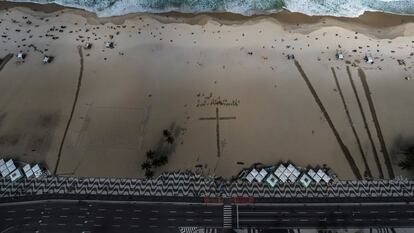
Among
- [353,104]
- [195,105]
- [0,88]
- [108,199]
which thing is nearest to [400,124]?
[353,104]

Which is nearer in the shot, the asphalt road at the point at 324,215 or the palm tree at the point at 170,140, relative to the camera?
the asphalt road at the point at 324,215

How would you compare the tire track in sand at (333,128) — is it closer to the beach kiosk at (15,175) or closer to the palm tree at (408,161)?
the palm tree at (408,161)

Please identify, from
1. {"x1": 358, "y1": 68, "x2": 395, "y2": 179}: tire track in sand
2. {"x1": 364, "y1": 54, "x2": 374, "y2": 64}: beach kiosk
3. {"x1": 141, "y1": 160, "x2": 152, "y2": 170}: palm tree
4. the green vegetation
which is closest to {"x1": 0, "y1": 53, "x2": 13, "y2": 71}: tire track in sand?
the green vegetation

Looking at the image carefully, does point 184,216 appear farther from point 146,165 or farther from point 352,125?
point 352,125

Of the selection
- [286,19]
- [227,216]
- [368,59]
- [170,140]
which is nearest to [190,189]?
[227,216]

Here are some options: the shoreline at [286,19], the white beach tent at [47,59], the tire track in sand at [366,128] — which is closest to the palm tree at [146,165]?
the white beach tent at [47,59]
